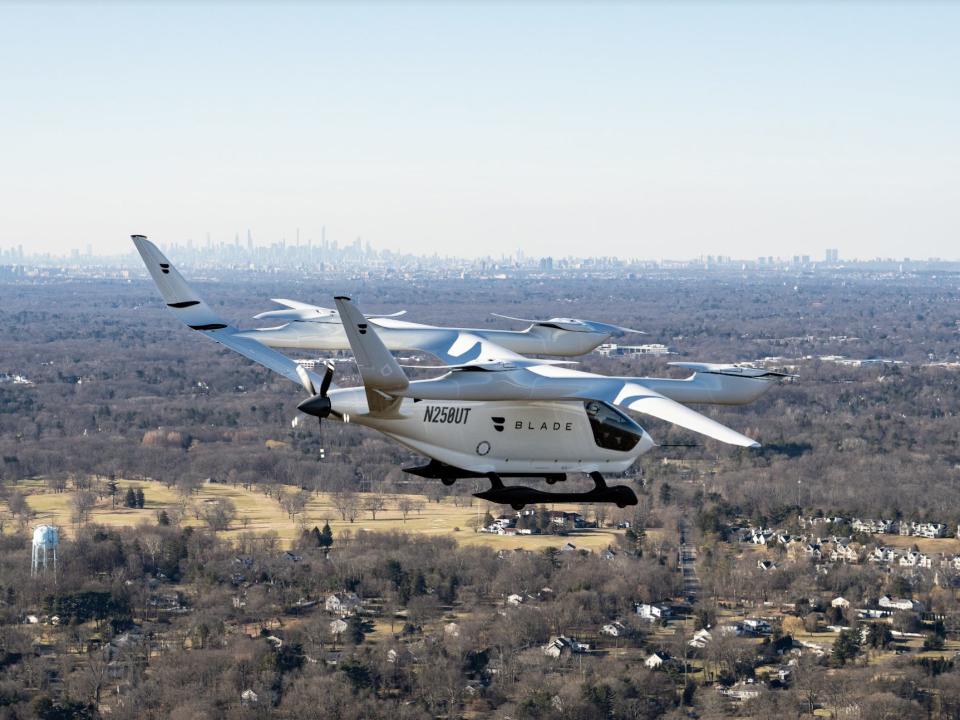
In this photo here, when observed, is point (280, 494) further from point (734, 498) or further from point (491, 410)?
point (491, 410)

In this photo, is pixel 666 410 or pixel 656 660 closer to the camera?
pixel 666 410

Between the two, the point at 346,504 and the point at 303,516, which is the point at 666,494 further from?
the point at 303,516

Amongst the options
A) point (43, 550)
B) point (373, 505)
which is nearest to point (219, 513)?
point (373, 505)

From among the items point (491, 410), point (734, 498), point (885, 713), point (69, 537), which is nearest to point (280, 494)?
point (69, 537)

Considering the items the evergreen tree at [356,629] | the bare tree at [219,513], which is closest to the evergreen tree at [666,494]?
the bare tree at [219,513]

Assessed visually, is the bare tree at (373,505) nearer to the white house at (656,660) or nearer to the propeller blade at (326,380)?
the white house at (656,660)

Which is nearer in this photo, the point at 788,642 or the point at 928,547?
the point at 788,642

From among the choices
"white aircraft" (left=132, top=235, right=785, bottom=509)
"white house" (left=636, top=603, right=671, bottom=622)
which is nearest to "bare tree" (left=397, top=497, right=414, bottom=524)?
"white house" (left=636, top=603, right=671, bottom=622)
